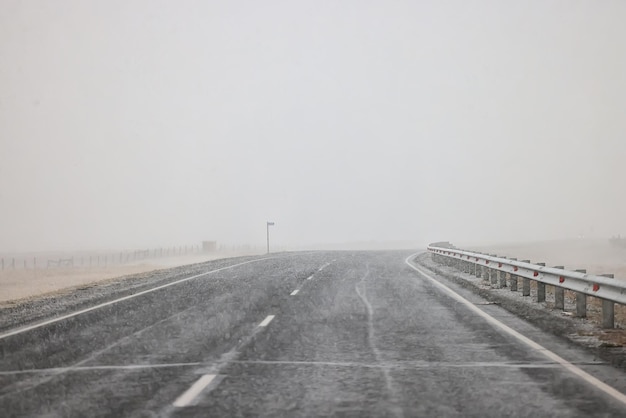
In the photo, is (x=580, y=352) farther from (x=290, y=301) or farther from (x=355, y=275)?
(x=355, y=275)

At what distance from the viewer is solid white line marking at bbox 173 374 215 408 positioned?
6.38 metres

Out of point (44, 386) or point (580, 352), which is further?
point (580, 352)

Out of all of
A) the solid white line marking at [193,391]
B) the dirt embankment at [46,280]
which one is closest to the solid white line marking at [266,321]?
the solid white line marking at [193,391]

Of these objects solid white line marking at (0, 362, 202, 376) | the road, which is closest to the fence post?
the road

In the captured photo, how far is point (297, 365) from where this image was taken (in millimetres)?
8203

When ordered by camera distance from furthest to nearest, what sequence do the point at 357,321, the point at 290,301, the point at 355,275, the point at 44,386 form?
1. the point at 355,275
2. the point at 290,301
3. the point at 357,321
4. the point at 44,386

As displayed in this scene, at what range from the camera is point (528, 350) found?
30.0ft

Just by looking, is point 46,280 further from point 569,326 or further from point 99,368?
point 569,326

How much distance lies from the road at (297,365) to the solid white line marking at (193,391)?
0.06ft

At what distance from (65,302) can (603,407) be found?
542 inches

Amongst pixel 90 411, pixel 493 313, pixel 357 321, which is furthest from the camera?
pixel 493 313

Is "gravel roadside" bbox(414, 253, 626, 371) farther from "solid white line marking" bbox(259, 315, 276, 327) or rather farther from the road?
"solid white line marking" bbox(259, 315, 276, 327)

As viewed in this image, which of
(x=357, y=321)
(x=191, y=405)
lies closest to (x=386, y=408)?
(x=191, y=405)

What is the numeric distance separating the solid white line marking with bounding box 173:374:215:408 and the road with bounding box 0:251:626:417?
2 centimetres
